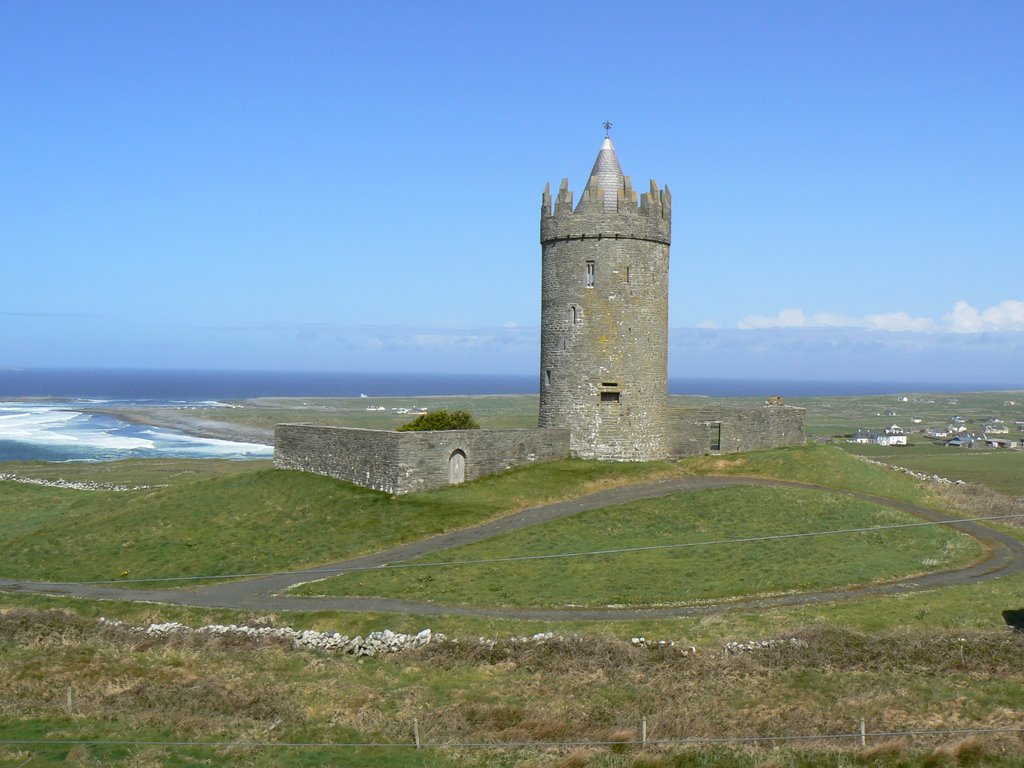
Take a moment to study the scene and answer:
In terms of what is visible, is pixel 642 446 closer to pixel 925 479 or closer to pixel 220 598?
pixel 925 479

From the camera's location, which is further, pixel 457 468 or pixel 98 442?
pixel 98 442

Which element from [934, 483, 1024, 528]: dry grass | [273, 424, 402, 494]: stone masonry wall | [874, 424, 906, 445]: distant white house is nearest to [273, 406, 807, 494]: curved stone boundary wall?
[273, 424, 402, 494]: stone masonry wall

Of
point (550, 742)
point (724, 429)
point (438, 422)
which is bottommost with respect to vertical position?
point (550, 742)

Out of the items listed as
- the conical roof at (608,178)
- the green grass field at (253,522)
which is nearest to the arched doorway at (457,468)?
the green grass field at (253,522)

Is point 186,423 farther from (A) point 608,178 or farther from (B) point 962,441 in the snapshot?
(A) point 608,178

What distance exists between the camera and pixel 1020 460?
264 feet

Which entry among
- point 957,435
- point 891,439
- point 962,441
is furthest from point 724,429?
point 957,435

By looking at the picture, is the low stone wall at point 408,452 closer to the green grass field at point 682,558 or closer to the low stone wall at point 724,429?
the low stone wall at point 724,429

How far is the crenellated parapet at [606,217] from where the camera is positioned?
38.1 metres

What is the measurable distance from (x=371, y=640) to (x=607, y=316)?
20533mm

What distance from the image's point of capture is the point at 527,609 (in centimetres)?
2248

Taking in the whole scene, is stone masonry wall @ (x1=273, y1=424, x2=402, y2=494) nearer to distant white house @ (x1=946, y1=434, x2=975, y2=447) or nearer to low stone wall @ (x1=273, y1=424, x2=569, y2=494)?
low stone wall @ (x1=273, y1=424, x2=569, y2=494)

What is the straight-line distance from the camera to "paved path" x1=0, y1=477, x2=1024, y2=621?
22.1 meters

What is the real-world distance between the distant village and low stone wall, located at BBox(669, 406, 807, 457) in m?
66.9
